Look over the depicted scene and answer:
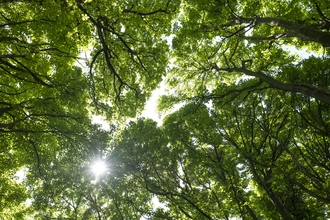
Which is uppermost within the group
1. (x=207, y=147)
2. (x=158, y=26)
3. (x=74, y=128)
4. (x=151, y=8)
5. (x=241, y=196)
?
(x=151, y=8)

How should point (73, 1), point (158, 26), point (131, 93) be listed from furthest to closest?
point (131, 93) < point (158, 26) < point (73, 1)

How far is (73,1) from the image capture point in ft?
18.5

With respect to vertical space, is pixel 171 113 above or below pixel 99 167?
above

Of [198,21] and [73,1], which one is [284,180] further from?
[73,1]

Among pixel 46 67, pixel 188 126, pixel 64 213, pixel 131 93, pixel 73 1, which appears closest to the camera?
pixel 73 1

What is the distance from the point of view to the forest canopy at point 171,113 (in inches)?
325

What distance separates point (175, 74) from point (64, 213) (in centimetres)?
1224

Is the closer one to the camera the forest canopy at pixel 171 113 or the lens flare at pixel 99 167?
the forest canopy at pixel 171 113

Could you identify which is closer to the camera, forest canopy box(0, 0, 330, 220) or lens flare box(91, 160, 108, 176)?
forest canopy box(0, 0, 330, 220)

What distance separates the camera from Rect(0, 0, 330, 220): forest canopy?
27.1ft

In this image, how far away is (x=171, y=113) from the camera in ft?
41.2

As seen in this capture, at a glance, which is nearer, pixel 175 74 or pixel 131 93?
pixel 131 93

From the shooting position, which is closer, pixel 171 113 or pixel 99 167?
pixel 99 167

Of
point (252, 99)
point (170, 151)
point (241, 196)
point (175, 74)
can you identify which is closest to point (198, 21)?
point (175, 74)
